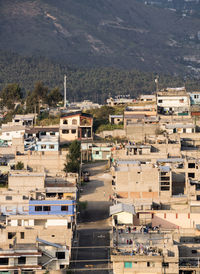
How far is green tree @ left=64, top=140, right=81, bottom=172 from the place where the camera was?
194 ft

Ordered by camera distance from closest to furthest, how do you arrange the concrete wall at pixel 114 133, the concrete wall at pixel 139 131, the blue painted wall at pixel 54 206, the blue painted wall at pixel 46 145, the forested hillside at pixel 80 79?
the blue painted wall at pixel 54 206
the blue painted wall at pixel 46 145
the concrete wall at pixel 139 131
the concrete wall at pixel 114 133
the forested hillside at pixel 80 79

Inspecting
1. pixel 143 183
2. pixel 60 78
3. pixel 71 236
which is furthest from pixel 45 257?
pixel 60 78

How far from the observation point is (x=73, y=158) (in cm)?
6012

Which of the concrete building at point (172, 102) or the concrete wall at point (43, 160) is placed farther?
the concrete building at point (172, 102)

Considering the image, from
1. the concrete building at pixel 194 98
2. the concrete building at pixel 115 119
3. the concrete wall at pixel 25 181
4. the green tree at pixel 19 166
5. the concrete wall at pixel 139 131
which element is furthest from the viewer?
the concrete building at pixel 194 98

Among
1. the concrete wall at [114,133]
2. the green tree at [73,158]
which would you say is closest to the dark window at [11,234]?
the green tree at [73,158]

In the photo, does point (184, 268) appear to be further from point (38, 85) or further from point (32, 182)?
point (38, 85)

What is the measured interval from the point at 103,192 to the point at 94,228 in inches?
280

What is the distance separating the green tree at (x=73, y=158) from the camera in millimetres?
59000

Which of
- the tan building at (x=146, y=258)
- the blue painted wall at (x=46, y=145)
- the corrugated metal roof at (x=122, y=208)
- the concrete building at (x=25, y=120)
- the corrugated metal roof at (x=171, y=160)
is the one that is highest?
the concrete building at (x=25, y=120)

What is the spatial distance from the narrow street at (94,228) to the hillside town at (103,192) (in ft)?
0.18

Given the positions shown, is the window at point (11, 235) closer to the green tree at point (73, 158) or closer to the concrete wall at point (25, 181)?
the concrete wall at point (25, 181)

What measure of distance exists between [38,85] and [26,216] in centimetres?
3255

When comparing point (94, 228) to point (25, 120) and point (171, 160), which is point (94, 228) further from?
point (25, 120)
